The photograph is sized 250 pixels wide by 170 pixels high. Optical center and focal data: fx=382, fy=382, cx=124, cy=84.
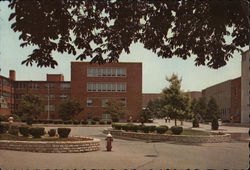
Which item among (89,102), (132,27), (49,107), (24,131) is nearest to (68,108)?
(89,102)

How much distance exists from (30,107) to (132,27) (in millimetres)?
62832

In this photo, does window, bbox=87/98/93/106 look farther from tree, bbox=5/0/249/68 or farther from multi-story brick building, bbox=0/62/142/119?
tree, bbox=5/0/249/68

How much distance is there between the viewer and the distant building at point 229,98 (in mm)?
99562

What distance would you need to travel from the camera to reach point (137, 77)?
7469 cm

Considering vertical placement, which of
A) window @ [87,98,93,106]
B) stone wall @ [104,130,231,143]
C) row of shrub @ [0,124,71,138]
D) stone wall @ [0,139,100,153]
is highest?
window @ [87,98,93,106]

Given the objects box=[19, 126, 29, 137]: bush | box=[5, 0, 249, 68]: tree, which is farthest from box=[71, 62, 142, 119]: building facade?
box=[5, 0, 249, 68]: tree

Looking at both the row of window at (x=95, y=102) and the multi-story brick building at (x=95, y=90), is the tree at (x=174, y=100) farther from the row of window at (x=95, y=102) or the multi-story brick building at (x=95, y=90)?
the row of window at (x=95, y=102)

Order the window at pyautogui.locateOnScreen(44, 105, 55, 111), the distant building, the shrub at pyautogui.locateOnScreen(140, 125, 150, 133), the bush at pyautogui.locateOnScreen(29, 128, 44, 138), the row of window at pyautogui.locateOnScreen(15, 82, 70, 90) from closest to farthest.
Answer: the bush at pyautogui.locateOnScreen(29, 128, 44, 138), the shrub at pyautogui.locateOnScreen(140, 125, 150, 133), the row of window at pyautogui.locateOnScreen(15, 82, 70, 90), the window at pyautogui.locateOnScreen(44, 105, 55, 111), the distant building

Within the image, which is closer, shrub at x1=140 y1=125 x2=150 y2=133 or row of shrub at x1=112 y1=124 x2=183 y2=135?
row of shrub at x1=112 y1=124 x2=183 y2=135

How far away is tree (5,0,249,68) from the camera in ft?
21.6

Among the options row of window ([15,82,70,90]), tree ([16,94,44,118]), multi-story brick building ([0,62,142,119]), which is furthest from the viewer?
row of window ([15,82,70,90])

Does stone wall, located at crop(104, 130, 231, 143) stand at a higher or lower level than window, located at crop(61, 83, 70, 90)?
lower

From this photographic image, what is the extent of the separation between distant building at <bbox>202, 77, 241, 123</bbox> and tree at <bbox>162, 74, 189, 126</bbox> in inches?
2319

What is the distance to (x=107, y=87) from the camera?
78375 mm
